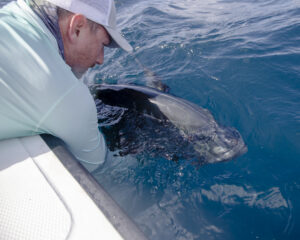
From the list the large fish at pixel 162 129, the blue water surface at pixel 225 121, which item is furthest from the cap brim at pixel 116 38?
the blue water surface at pixel 225 121

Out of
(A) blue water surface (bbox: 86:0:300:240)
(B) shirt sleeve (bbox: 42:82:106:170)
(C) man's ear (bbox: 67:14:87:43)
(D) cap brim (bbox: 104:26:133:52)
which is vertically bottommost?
(A) blue water surface (bbox: 86:0:300:240)

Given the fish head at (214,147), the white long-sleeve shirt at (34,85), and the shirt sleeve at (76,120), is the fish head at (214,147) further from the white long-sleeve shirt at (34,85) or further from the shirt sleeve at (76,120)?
the white long-sleeve shirt at (34,85)

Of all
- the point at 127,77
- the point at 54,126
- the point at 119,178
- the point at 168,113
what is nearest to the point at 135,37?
the point at 127,77

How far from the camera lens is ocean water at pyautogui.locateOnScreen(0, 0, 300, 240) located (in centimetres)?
257

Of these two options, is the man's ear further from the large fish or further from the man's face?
Answer: the large fish

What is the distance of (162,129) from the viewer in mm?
3170

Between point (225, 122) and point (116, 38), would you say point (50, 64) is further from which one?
point (225, 122)

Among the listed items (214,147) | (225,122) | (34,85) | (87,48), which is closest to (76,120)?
(34,85)

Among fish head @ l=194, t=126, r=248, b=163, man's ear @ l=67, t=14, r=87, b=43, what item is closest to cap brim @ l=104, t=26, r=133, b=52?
man's ear @ l=67, t=14, r=87, b=43

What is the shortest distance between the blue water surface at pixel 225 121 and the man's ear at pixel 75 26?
1.35 meters

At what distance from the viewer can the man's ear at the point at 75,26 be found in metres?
1.74

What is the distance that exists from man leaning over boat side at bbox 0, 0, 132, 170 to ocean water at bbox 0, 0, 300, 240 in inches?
37.6

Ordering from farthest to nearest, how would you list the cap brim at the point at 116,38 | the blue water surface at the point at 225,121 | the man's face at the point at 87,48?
the blue water surface at the point at 225,121, the cap brim at the point at 116,38, the man's face at the point at 87,48

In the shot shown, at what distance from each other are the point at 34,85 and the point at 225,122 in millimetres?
3019
